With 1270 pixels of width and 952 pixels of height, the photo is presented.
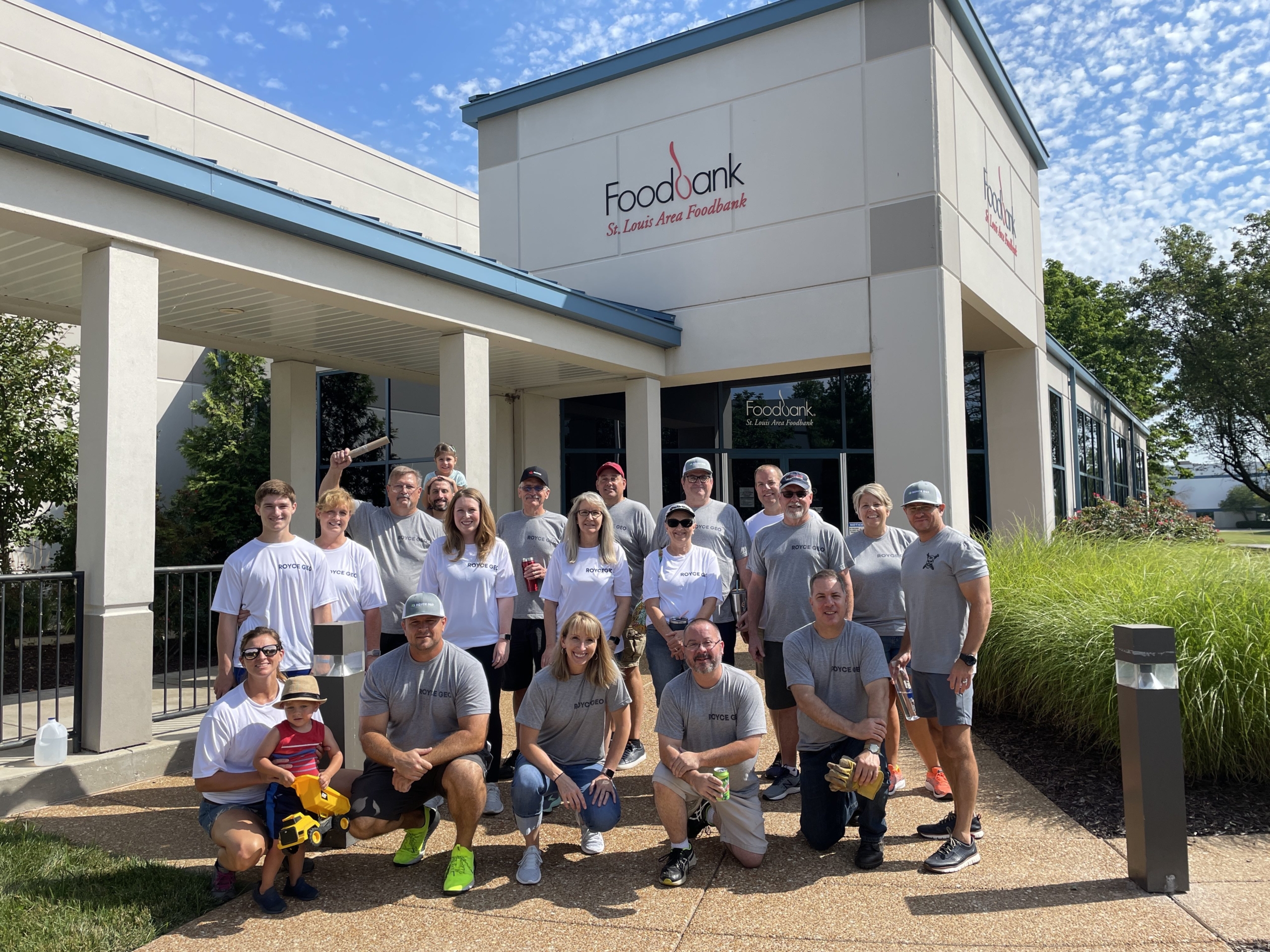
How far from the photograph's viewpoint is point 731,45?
11.6m

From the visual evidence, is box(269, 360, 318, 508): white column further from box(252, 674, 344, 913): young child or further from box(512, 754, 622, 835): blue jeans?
box(512, 754, 622, 835): blue jeans

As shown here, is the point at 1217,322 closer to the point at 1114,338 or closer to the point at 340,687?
the point at 1114,338

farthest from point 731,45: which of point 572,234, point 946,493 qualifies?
point 946,493

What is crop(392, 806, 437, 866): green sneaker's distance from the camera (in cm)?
413

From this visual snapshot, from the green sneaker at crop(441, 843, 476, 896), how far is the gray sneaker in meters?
1.85

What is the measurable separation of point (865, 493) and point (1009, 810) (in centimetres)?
194

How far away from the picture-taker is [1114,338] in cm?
3409

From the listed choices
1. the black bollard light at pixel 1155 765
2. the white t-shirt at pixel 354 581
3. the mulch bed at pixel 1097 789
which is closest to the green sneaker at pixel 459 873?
the white t-shirt at pixel 354 581

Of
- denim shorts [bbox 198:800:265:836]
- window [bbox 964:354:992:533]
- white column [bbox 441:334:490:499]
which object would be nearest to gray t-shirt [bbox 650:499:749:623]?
denim shorts [bbox 198:800:265:836]

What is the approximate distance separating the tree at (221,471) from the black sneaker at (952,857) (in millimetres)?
10556

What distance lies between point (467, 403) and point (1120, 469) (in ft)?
84.4

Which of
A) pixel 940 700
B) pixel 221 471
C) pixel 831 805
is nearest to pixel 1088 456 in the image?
pixel 221 471

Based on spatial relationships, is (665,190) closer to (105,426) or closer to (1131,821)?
(105,426)

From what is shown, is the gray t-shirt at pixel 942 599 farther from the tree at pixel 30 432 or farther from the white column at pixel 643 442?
the tree at pixel 30 432
